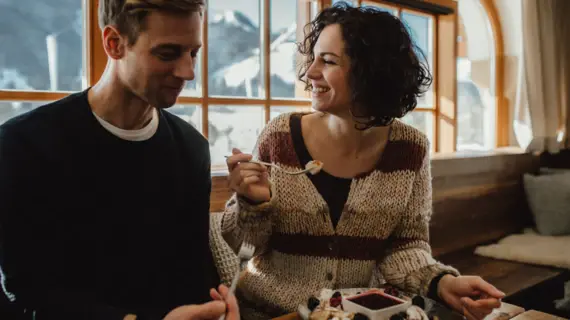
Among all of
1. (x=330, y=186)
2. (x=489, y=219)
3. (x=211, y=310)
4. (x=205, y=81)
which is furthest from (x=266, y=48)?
(x=489, y=219)

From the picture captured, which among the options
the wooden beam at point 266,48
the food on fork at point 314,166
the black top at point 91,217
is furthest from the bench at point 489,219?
the black top at point 91,217

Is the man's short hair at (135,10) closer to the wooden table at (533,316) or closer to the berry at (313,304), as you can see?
the berry at (313,304)

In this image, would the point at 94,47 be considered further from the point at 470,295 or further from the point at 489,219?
the point at 489,219

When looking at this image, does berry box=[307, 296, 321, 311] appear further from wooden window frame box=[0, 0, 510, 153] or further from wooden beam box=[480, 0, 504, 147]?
wooden beam box=[480, 0, 504, 147]

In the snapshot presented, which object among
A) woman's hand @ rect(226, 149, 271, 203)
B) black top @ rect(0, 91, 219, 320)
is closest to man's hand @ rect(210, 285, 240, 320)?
black top @ rect(0, 91, 219, 320)

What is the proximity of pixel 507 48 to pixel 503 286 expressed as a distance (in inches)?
79.4

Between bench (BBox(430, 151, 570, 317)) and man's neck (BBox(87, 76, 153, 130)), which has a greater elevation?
man's neck (BBox(87, 76, 153, 130))

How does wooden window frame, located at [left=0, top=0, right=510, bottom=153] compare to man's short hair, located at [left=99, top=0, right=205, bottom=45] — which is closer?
man's short hair, located at [left=99, top=0, right=205, bottom=45]

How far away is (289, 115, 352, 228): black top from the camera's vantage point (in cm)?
143

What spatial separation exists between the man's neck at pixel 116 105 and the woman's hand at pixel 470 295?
79 cm

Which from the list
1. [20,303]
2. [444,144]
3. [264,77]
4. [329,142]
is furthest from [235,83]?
[444,144]

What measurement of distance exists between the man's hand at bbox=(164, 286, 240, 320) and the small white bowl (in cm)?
23

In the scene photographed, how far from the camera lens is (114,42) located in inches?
39.7

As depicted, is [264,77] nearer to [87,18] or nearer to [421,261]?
[87,18]
